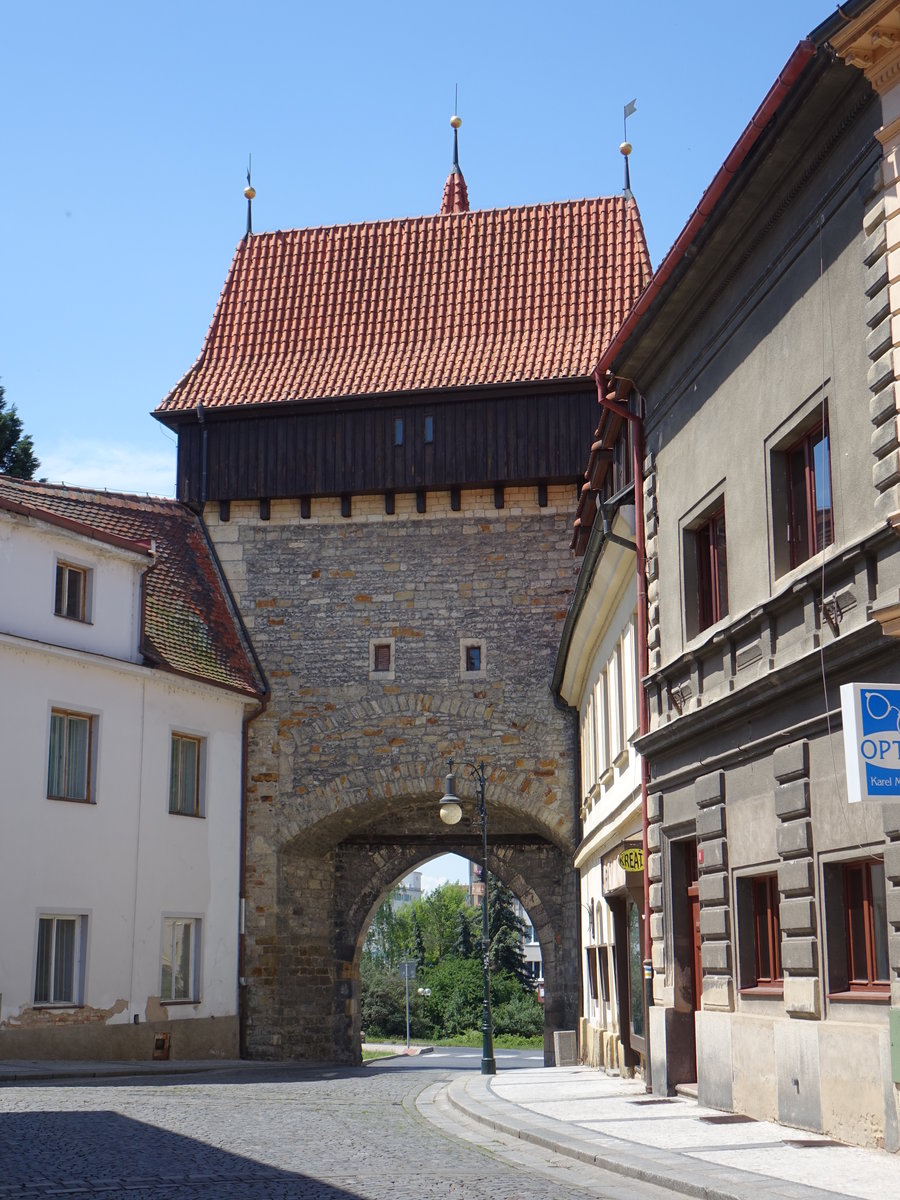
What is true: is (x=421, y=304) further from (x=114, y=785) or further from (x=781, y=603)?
(x=781, y=603)

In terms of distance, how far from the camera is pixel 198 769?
1008 inches

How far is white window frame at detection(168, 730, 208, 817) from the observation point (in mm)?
24609

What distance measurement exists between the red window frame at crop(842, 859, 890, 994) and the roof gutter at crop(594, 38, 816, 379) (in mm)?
5216

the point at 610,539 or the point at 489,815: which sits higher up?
the point at 610,539

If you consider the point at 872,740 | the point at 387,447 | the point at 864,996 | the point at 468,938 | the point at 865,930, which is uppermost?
the point at 387,447

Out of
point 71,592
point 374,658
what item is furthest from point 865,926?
point 374,658

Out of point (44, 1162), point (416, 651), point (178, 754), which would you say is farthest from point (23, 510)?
point (44, 1162)

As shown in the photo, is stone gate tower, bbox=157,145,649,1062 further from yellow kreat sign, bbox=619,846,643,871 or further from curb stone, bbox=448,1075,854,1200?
curb stone, bbox=448,1075,854,1200

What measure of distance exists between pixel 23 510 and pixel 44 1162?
536 inches

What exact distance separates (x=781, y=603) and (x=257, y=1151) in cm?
527

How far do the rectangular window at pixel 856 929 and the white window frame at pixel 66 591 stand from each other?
14584 mm

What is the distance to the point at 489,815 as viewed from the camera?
93.6 ft

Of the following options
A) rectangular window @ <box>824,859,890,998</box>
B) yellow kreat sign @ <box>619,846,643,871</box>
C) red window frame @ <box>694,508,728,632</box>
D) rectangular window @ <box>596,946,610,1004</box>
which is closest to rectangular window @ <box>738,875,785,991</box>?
rectangular window @ <box>824,859,890,998</box>

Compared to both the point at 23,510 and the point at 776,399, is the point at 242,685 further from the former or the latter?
the point at 776,399
